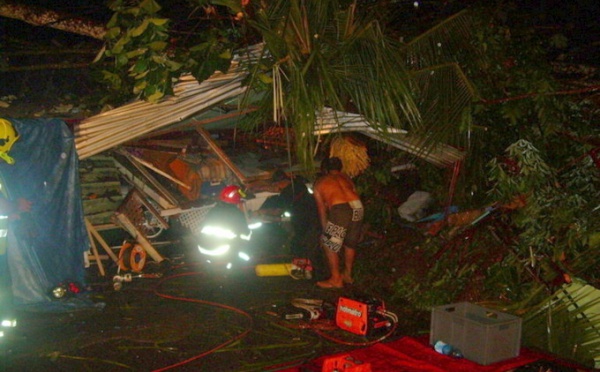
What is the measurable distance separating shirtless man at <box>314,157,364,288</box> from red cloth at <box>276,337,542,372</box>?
229 cm

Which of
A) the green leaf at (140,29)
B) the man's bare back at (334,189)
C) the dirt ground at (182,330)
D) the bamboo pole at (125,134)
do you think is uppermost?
the green leaf at (140,29)

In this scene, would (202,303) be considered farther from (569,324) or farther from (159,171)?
A: (569,324)

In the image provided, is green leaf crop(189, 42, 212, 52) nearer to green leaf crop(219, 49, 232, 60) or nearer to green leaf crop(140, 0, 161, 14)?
green leaf crop(219, 49, 232, 60)

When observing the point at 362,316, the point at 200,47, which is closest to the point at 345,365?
the point at 362,316

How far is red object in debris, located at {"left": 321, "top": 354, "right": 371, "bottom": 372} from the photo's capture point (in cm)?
458

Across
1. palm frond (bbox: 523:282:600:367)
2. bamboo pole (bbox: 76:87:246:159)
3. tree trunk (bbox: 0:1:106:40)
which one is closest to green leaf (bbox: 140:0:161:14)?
bamboo pole (bbox: 76:87:246:159)

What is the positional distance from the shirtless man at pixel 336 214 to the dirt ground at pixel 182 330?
0.44 metres

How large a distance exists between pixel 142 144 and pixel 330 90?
553 cm

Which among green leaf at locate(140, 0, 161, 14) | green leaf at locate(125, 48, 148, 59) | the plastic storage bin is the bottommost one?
the plastic storage bin

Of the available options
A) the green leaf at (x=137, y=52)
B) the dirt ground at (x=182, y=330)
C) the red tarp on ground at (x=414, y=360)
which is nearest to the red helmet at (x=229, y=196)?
the dirt ground at (x=182, y=330)

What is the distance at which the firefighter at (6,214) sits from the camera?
558 centimetres

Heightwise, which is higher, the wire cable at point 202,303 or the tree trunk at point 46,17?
the tree trunk at point 46,17

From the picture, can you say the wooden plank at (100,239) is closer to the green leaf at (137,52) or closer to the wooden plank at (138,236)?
the wooden plank at (138,236)

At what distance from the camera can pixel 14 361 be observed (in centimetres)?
553
